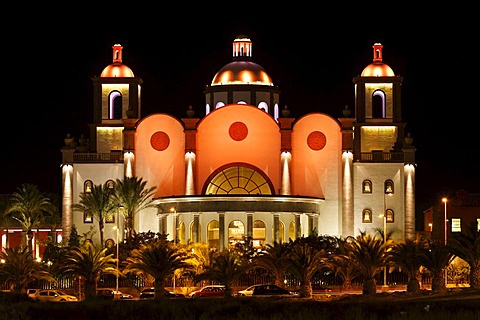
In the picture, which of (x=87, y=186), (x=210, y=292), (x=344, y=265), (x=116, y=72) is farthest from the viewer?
(x=116, y=72)

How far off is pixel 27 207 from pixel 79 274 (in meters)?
40.7

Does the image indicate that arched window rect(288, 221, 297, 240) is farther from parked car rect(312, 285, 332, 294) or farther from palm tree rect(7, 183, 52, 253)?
parked car rect(312, 285, 332, 294)

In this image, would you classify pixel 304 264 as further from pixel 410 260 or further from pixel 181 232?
pixel 181 232

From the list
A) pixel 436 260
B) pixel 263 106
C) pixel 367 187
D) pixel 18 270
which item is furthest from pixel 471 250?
pixel 263 106

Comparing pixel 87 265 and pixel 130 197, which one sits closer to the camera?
pixel 87 265

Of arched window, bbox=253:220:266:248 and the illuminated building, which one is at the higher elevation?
the illuminated building

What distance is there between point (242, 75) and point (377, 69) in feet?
37.8

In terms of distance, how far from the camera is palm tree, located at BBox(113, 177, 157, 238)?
335 feet

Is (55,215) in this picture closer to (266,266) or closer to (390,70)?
(390,70)

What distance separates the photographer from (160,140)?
357 feet

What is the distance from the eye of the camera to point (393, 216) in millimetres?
106875

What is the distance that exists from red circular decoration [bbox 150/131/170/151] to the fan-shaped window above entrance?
16.0ft

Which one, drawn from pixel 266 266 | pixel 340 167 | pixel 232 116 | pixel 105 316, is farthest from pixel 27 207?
pixel 105 316

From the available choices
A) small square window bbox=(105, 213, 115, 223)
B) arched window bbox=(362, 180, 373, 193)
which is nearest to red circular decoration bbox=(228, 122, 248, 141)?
arched window bbox=(362, 180, 373, 193)
